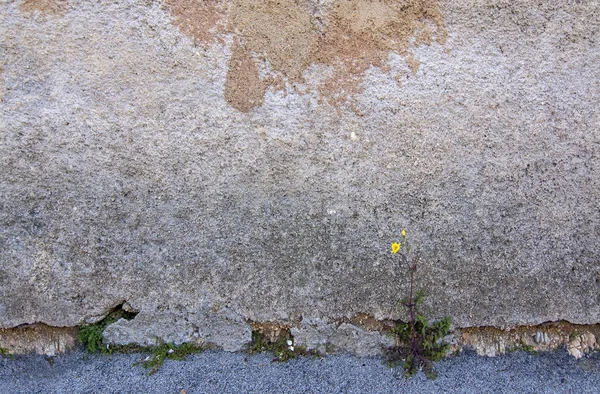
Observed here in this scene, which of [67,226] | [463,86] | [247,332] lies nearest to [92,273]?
[67,226]

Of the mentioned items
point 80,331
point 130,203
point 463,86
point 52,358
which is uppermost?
point 463,86

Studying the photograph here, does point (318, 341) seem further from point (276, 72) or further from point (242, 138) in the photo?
point (276, 72)

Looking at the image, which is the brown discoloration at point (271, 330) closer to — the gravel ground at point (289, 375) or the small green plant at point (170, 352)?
the gravel ground at point (289, 375)

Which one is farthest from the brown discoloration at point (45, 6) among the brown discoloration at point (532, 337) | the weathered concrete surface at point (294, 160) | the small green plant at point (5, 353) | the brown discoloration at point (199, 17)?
the brown discoloration at point (532, 337)

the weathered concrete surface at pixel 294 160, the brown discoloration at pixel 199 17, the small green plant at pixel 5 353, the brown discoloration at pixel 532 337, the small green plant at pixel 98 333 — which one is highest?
the brown discoloration at pixel 199 17

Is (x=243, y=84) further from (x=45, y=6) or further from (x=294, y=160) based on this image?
(x=45, y=6)

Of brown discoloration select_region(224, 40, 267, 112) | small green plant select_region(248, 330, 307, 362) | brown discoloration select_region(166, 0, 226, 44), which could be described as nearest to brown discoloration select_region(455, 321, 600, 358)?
small green plant select_region(248, 330, 307, 362)

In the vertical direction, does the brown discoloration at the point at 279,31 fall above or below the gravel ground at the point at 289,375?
above
